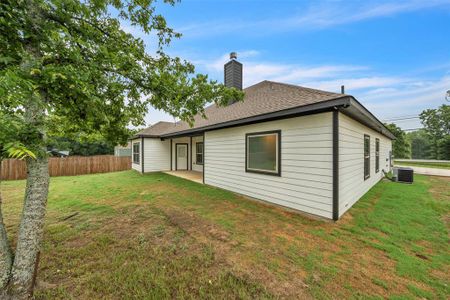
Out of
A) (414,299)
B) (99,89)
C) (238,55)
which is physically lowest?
(414,299)

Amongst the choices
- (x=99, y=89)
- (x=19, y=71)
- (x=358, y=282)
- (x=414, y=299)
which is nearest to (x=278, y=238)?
(x=358, y=282)

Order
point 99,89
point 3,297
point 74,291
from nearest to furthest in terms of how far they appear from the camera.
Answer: point 3,297
point 74,291
point 99,89

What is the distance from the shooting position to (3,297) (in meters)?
1.92

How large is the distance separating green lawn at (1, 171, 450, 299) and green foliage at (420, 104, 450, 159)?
39663 millimetres

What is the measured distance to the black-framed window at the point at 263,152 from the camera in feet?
17.1

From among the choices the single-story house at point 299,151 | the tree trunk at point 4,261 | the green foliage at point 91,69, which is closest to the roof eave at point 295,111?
the single-story house at point 299,151

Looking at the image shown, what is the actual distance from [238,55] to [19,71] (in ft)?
30.1

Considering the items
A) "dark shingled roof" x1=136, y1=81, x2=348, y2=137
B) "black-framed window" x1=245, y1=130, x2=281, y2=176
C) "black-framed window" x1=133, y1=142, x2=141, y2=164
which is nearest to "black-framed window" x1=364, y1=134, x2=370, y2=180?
Result: "dark shingled roof" x1=136, y1=81, x2=348, y2=137

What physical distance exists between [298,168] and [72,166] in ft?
46.2

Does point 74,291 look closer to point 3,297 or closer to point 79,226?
point 3,297

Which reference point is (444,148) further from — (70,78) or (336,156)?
(70,78)

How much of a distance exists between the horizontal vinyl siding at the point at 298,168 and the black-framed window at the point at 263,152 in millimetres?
135

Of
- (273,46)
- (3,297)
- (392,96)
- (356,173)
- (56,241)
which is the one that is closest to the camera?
(3,297)

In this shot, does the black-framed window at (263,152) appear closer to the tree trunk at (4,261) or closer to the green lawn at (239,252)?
the green lawn at (239,252)
